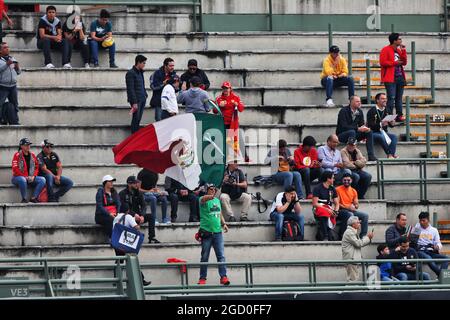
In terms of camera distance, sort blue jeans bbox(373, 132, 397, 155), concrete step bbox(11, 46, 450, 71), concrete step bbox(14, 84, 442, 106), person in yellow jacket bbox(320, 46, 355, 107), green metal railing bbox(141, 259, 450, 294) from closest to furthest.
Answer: green metal railing bbox(141, 259, 450, 294)
blue jeans bbox(373, 132, 397, 155)
concrete step bbox(14, 84, 442, 106)
person in yellow jacket bbox(320, 46, 355, 107)
concrete step bbox(11, 46, 450, 71)

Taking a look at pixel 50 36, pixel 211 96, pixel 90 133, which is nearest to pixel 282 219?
pixel 211 96

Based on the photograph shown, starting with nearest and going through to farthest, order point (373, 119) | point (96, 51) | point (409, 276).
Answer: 1. point (409, 276)
2. point (373, 119)
3. point (96, 51)

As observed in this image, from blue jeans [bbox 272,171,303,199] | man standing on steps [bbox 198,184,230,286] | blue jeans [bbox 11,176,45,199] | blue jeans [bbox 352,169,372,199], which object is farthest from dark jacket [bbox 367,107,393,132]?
blue jeans [bbox 11,176,45,199]

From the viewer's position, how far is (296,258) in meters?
39.5

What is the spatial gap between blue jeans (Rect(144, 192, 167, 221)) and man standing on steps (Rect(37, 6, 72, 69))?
16.2 feet

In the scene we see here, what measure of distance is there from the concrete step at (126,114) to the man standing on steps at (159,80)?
1.94 feet

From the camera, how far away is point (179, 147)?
4075 centimetres

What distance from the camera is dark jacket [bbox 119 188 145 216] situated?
38.9m

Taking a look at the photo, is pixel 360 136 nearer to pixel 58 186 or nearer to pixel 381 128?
pixel 381 128

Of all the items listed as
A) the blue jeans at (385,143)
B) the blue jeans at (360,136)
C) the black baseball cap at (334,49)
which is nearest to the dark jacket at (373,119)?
the blue jeans at (385,143)

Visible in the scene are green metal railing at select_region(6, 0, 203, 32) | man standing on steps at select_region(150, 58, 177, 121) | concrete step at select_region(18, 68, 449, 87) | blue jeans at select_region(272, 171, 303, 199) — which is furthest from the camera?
green metal railing at select_region(6, 0, 203, 32)

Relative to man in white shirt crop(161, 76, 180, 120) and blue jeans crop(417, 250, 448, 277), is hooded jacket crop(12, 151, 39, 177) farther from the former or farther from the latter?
blue jeans crop(417, 250, 448, 277)

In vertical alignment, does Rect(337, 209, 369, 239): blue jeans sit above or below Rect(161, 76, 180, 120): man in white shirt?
below

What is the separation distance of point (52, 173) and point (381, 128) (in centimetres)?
690
